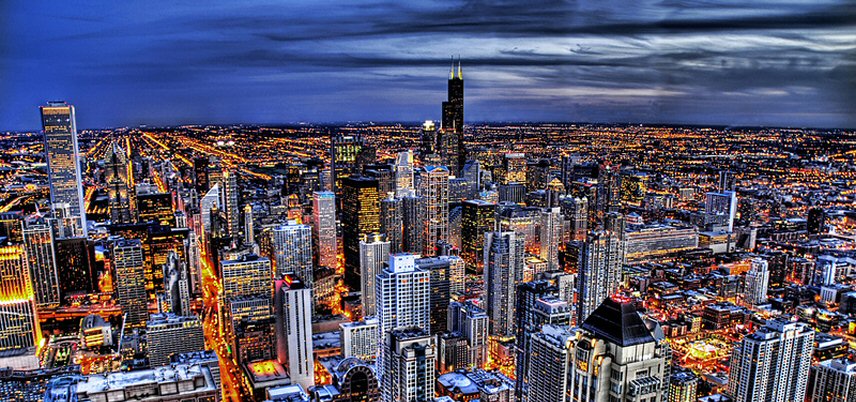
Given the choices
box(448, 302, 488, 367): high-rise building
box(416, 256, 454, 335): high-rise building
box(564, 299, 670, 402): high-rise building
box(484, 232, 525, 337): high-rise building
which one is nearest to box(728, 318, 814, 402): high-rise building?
box(448, 302, 488, 367): high-rise building

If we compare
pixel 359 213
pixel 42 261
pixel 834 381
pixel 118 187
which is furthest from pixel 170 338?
pixel 118 187

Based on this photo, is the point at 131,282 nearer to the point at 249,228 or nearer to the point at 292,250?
the point at 292,250

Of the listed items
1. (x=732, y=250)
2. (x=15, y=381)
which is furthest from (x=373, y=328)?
(x=732, y=250)

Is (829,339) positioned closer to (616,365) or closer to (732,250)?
(732,250)

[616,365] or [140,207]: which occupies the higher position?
[616,365]

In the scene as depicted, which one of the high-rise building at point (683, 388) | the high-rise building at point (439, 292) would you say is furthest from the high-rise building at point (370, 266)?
the high-rise building at point (683, 388)
